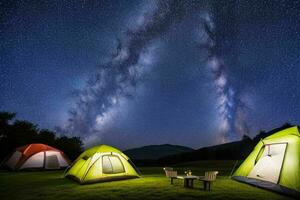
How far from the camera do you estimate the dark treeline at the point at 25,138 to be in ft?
108

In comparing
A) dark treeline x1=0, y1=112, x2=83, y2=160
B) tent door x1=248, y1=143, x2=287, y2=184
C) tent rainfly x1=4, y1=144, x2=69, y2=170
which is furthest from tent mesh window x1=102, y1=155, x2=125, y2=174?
dark treeline x1=0, y1=112, x2=83, y2=160

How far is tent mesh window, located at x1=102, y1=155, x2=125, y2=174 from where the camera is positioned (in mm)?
14258

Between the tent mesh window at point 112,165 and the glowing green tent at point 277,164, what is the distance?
6147mm

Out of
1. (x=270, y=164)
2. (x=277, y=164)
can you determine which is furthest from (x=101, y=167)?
(x=277, y=164)

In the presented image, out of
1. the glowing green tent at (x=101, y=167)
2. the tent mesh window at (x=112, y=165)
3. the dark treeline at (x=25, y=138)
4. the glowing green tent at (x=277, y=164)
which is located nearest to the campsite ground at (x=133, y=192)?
the glowing green tent at (x=277, y=164)

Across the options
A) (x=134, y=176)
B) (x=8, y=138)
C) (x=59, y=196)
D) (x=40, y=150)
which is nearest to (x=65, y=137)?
(x=8, y=138)

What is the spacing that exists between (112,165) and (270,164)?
755cm

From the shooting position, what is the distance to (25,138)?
3394 cm

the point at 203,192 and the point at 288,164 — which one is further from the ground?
the point at 288,164

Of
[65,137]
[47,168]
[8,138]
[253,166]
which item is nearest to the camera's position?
[253,166]

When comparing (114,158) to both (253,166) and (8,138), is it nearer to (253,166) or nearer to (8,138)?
(253,166)

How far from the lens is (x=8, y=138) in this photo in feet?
109

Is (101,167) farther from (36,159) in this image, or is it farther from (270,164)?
(36,159)

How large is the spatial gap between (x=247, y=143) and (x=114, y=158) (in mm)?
68214
